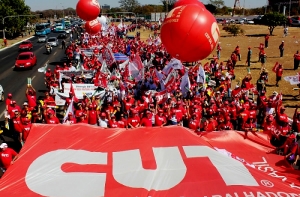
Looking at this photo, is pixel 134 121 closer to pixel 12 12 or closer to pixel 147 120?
pixel 147 120

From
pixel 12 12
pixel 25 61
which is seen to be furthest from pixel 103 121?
pixel 12 12

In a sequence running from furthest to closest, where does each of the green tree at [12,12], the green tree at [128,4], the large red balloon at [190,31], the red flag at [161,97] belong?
the green tree at [128,4] < the green tree at [12,12] < the red flag at [161,97] < the large red balloon at [190,31]

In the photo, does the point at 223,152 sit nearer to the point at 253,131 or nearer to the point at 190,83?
the point at 253,131

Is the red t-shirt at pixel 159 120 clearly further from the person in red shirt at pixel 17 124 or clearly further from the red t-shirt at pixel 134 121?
the person in red shirt at pixel 17 124

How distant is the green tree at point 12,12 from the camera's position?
6090 cm

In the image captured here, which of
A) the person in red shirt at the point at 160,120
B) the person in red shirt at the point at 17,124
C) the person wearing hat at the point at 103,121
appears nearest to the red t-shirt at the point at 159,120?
the person in red shirt at the point at 160,120

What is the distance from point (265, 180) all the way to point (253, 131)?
241 centimetres

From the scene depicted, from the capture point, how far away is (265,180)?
662cm

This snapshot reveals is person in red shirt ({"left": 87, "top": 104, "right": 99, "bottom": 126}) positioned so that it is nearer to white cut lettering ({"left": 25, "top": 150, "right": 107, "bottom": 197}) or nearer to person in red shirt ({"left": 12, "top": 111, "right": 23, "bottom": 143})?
person in red shirt ({"left": 12, "top": 111, "right": 23, "bottom": 143})

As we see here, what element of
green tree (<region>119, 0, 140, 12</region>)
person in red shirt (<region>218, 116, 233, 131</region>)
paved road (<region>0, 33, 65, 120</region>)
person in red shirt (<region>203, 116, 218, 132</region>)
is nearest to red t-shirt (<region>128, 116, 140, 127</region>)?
person in red shirt (<region>203, 116, 218, 132</region>)

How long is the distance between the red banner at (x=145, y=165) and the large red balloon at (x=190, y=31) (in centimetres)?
216

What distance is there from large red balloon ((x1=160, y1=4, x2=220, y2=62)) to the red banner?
2155 mm

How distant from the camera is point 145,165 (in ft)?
23.0

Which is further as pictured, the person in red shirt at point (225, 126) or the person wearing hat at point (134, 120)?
the person wearing hat at point (134, 120)
